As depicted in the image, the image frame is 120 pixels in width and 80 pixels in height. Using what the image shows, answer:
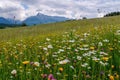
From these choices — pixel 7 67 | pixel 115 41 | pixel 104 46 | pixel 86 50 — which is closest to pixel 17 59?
pixel 7 67

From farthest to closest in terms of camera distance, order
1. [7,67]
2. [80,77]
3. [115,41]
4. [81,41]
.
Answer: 1. [81,41]
2. [115,41]
3. [7,67]
4. [80,77]

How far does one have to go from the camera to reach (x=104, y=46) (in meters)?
6.91

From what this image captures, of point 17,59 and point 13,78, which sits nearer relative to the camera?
point 13,78

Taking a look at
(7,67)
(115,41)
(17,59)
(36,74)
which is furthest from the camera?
(115,41)

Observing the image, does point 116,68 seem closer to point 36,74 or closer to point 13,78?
point 36,74

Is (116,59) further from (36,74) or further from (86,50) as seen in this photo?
(36,74)

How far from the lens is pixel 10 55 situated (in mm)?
7492

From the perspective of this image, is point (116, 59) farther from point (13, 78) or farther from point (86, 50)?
point (13, 78)

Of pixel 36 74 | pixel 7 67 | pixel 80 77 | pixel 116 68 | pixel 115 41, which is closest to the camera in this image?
pixel 80 77

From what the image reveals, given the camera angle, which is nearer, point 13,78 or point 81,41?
point 13,78

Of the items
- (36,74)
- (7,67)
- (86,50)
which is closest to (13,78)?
(36,74)

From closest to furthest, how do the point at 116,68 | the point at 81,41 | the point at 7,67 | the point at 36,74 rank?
the point at 36,74 < the point at 116,68 < the point at 7,67 < the point at 81,41

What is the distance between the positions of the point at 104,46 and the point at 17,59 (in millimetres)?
2065

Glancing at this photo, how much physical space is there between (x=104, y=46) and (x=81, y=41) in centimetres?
124
